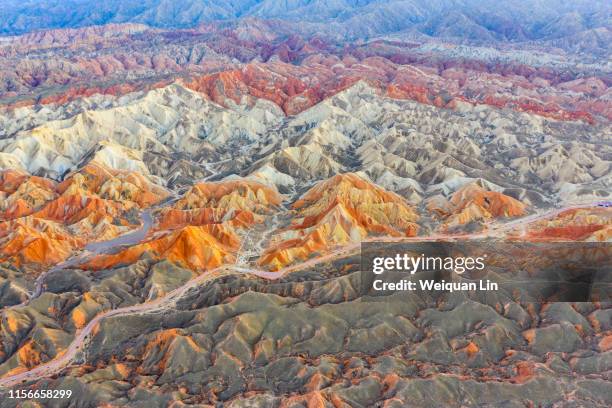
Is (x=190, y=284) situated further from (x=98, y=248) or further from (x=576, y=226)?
(x=576, y=226)

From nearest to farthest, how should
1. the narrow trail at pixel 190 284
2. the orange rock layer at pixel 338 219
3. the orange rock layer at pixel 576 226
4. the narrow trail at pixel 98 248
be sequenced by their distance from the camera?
the narrow trail at pixel 190 284 < the narrow trail at pixel 98 248 < the orange rock layer at pixel 338 219 < the orange rock layer at pixel 576 226

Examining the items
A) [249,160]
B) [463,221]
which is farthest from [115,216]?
[463,221]

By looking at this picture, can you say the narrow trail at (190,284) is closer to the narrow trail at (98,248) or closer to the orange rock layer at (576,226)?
the orange rock layer at (576,226)

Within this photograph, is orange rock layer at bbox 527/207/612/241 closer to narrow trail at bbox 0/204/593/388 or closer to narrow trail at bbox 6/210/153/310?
narrow trail at bbox 0/204/593/388

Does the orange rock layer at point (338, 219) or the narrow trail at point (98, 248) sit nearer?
the narrow trail at point (98, 248)

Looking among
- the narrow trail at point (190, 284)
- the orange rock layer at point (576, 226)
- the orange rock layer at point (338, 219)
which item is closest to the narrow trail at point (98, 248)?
the narrow trail at point (190, 284)

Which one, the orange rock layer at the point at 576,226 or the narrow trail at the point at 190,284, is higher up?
the orange rock layer at the point at 576,226

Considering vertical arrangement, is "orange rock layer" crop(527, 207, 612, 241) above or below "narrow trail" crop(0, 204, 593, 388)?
above

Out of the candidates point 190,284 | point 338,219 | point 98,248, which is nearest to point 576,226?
point 338,219

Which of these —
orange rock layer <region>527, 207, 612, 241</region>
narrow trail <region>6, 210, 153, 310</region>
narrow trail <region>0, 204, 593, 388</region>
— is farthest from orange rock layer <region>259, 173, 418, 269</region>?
narrow trail <region>6, 210, 153, 310</region>
